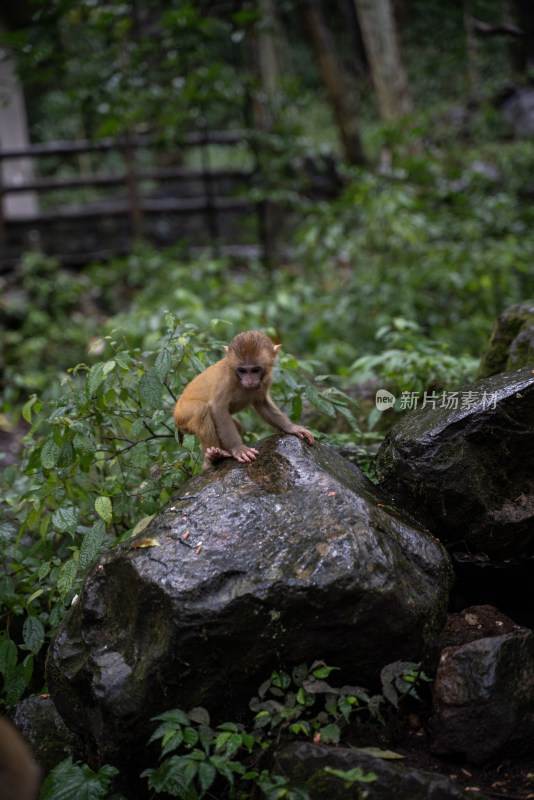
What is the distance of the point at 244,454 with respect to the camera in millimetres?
3510

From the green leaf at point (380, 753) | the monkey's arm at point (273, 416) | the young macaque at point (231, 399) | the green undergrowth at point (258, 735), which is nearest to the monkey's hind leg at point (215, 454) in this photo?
the young macaque at point (231, 399)

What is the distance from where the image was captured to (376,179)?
8.54 m

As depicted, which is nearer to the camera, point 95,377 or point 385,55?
point 95,377

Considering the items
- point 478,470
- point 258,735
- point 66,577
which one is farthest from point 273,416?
point 258,735

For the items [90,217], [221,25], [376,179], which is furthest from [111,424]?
[90,217]

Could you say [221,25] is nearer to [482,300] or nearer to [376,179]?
[376,179]

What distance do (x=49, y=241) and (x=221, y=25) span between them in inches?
193

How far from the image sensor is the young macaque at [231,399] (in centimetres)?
356

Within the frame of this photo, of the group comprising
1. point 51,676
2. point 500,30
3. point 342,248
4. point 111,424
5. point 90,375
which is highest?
point 500,30

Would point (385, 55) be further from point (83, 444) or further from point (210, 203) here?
point (83, 444)

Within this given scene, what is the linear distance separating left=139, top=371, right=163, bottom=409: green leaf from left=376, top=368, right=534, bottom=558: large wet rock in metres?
1.30

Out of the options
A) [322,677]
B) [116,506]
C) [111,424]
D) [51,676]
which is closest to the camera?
[322,677]

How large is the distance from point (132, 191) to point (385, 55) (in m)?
4.83

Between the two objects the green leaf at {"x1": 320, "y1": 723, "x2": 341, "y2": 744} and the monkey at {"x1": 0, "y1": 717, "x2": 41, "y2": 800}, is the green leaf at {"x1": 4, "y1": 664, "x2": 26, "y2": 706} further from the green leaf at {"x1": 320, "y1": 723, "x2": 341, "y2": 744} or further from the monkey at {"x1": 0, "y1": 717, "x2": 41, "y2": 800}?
the green leaf at {"x1": 320, "y1": 723, "x2": 341, "y2": 744}
